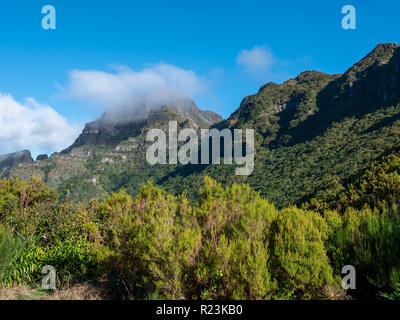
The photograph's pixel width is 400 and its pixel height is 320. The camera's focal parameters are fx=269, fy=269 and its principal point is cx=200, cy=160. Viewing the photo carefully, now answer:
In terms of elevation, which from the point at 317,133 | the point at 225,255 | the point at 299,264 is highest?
the point at 317,133

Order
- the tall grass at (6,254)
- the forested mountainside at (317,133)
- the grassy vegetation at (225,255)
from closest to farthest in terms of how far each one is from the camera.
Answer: the grassy vegetation at (225,255), the tall grass at (6,254), the forested mountainside at (317,133)

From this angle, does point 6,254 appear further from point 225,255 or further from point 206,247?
point 225,255

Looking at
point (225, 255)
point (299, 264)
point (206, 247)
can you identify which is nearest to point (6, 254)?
point (206, 247)

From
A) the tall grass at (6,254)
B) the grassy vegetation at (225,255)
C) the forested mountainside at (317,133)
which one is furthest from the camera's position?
the forested mountainside at (317,133)

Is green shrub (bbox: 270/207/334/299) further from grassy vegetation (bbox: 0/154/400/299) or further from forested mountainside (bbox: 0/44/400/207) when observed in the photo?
forested mountainside (bbox: 0/44/400/207)

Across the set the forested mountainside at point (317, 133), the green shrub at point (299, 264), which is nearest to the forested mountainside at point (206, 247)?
the green shrub at point (299, 264)

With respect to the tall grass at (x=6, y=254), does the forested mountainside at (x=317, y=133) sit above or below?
above

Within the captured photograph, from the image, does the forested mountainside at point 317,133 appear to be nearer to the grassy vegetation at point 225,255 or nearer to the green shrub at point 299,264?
the grassy vegetation at point 225,255

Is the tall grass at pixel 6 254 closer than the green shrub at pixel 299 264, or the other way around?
the green shrub at pixel 299 264

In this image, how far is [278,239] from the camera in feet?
19.0

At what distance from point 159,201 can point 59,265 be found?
12.2 ft

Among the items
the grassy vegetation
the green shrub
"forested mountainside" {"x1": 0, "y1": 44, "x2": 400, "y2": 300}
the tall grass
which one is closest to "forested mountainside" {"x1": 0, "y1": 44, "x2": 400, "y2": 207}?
"forested mountainside" {"x1": 0, "y1": 44, "x2": 400, "y2": 300}

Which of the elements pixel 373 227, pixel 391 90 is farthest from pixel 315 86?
pixel 373 227

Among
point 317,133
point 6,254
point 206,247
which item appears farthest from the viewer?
point 317,133
